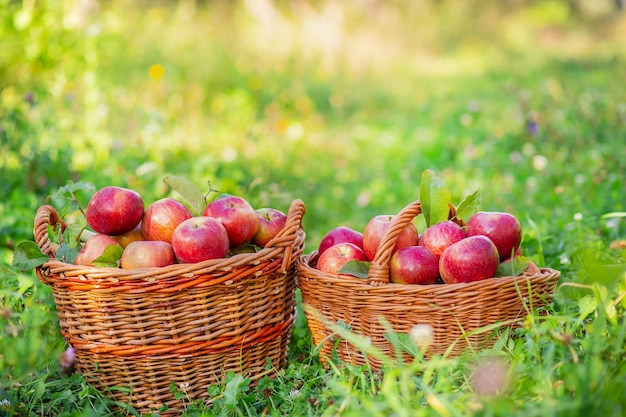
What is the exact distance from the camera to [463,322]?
6.73ft

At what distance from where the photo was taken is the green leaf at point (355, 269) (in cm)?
213

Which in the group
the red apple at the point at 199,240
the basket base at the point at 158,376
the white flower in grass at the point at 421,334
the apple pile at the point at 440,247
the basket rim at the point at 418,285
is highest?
the red apple at the point at 199,240

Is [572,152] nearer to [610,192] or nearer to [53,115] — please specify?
[610,192]

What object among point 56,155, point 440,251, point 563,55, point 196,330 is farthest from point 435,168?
point 563,55

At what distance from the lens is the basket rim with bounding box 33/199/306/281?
1.99m

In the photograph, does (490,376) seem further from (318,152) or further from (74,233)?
(318,152)

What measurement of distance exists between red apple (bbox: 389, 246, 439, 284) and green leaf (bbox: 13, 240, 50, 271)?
3.68ft

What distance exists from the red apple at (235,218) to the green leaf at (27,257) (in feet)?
1.80

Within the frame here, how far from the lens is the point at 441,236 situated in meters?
2.22

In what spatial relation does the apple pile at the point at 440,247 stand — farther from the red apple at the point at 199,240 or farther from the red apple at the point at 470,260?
the red apple at the point at 199,240

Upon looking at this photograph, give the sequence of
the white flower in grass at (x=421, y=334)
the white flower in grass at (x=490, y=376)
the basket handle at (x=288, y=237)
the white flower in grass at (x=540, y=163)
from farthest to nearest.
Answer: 1. the white flower in grass at (x=540, y=163)
2. the basket handle at (x=288, y=237)
3. the white flower in grass at (x=421, y=334)
4. the white flower in grass at (x=490, y=376)

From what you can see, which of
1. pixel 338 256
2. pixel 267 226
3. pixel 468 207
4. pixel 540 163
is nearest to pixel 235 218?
pixel 267 226

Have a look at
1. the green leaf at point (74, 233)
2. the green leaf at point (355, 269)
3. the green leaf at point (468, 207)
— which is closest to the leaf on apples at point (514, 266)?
the green leaf at point (468, 207)

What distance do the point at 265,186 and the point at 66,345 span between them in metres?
1.92
